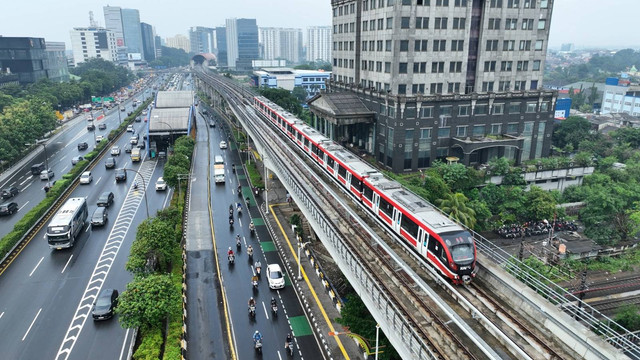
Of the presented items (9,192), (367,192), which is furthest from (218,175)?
(367,192)

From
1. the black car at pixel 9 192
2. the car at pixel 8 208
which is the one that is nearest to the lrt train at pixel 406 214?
the car at pixel 8 208

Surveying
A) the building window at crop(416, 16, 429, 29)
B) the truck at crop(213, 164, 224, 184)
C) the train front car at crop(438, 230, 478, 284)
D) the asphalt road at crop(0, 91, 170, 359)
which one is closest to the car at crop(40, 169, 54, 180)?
the asphalt road at crop(0, 91, 170, 359)

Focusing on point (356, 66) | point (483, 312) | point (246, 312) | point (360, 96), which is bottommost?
point (246, 312)

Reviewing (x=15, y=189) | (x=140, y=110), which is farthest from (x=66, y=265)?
(x=140, y=110)

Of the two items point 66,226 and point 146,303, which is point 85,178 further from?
point 146,303

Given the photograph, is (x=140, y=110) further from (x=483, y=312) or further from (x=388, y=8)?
(x=483, y=312)

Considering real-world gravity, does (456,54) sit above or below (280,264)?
above

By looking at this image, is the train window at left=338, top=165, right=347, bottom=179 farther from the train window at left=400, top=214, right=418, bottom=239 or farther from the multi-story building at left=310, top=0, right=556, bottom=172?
the multi-story building at left=310, top=0, right=556, bottom=172
